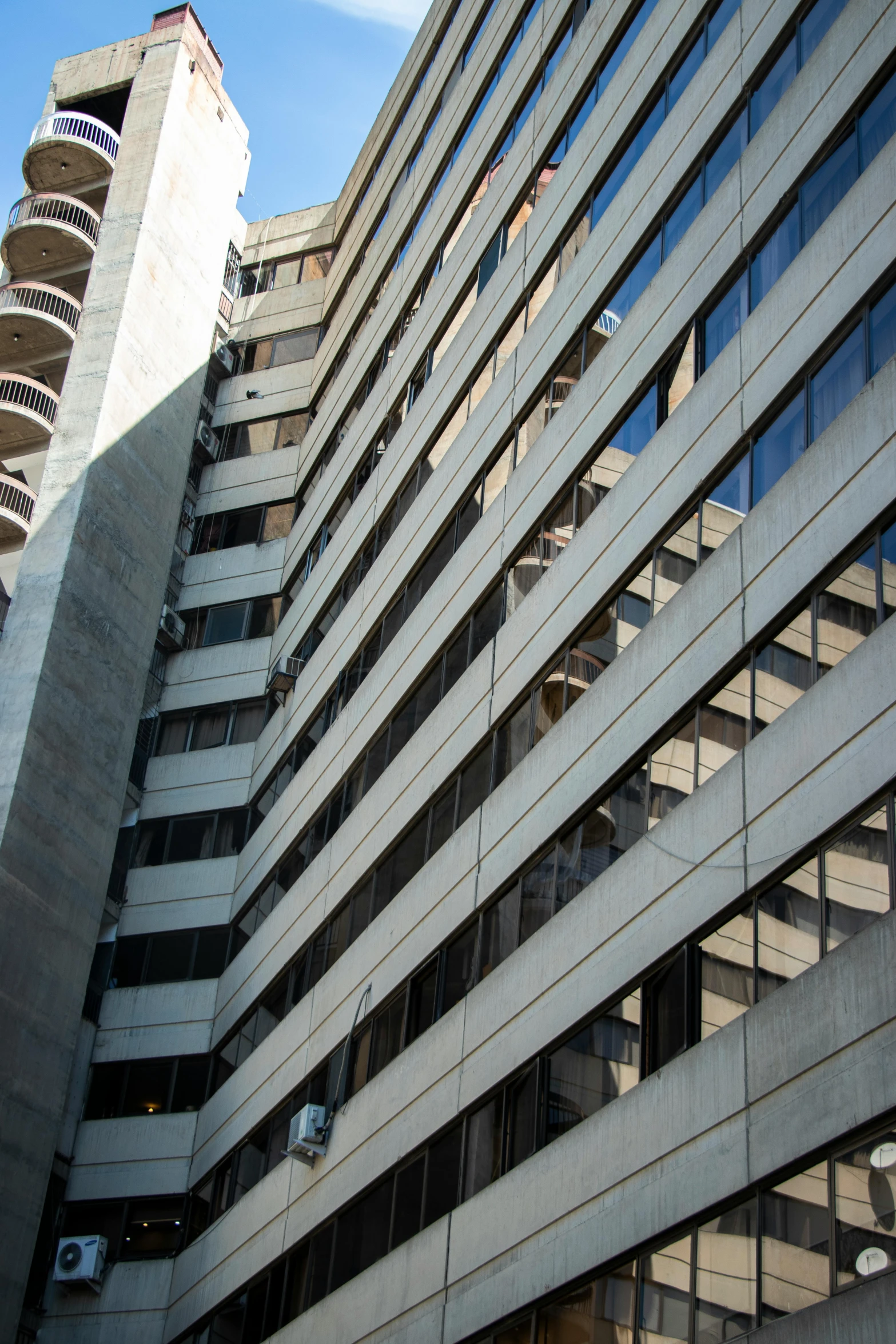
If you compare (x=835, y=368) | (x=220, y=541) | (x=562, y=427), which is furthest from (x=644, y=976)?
(x=220, y=541)

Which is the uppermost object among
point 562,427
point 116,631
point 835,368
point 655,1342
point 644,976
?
point 116,631

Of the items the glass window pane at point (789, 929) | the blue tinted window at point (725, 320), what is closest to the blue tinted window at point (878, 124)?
the blue tinted window at point (725, 320)

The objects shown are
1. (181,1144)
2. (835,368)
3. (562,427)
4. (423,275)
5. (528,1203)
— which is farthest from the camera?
(423,275)

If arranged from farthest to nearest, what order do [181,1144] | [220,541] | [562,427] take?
[220,541] < [181,1144] < [562,427]

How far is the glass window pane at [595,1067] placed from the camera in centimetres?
1702

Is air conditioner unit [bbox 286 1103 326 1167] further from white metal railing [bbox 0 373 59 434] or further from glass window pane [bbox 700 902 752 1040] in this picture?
white metal railing [bbox 0 373 59 434]

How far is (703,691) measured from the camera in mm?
17438

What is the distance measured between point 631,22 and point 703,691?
563 inches

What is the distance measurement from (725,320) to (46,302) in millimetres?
26483

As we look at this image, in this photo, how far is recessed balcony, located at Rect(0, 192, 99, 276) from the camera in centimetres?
4262

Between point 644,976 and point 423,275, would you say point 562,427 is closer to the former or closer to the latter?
point 644,976

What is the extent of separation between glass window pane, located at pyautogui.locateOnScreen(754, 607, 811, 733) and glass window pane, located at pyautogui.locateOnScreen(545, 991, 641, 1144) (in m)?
3.74

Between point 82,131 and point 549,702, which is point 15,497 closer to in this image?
point 82,131

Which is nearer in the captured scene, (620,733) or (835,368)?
(835,368)
